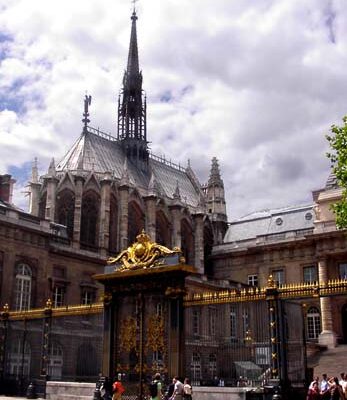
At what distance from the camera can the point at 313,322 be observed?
4481cm

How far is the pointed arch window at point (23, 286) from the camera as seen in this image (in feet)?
116

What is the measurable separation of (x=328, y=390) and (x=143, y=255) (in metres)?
6.68

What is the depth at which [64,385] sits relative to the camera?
21.2m

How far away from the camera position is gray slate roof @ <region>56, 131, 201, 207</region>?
53.8 meters

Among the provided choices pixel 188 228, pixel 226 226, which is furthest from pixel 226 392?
pixel 226 226

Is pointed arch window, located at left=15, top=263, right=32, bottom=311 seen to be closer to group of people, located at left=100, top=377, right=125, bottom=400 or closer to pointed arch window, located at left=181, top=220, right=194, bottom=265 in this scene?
group of people, located at left=100, top=377, right=125, bottom=400

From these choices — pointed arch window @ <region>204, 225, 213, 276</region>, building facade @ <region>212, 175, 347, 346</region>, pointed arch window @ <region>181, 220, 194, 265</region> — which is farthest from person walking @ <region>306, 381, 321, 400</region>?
pointed arch window @ <region>204, 225, 213, 276</region>

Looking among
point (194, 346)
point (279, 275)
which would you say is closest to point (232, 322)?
point (194, 346)

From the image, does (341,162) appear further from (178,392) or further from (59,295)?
(59,295)

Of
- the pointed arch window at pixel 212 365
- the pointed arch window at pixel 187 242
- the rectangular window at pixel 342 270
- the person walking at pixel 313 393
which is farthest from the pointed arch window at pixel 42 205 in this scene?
the person walking at pixel 313 393

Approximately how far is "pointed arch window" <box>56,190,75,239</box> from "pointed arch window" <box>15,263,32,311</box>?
1292 centimetres

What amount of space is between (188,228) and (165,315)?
39.5m

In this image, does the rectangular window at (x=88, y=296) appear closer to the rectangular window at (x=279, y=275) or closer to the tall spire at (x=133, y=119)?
the rectangular window at (x=279, y=275)

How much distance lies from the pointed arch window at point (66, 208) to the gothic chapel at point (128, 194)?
8 cm
